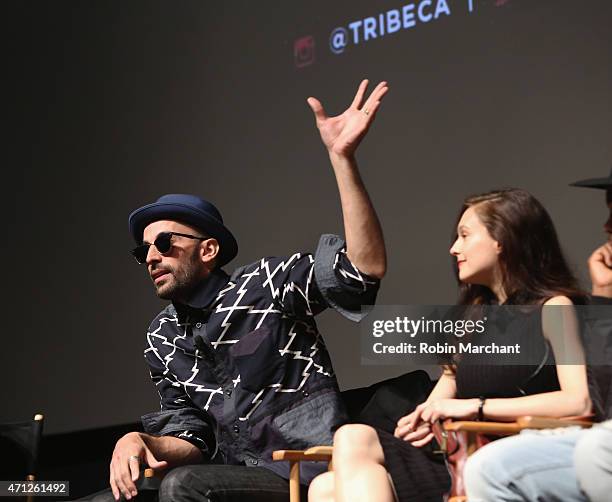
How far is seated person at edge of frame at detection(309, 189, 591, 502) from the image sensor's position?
84.2 inches

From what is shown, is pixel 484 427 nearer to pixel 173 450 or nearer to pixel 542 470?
pixel 542 470

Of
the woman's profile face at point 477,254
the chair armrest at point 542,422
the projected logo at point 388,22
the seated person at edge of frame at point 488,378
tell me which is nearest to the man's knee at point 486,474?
the chair armrest at point 542,422

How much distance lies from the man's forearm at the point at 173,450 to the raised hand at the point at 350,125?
36.8 inches

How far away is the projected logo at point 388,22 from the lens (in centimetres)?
346

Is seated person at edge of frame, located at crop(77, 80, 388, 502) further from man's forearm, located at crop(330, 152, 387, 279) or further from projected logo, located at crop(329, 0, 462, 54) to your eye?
projected logo, located at crop(329, 0, 462, 54)

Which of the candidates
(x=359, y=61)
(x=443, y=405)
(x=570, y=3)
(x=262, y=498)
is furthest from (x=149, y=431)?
(x=570, y=3)

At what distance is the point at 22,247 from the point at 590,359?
2.91 m

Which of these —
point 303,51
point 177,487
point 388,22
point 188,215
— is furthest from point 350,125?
point 303,51

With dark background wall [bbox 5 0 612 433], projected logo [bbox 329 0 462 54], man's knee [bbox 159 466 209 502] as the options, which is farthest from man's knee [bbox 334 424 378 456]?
projected logo [bbox 329 0 462 54]

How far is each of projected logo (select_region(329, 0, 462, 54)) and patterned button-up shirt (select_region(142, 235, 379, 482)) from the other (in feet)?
3.93

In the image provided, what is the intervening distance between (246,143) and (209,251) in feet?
3.71

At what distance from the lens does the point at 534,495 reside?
186 centimetres

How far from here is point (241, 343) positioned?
107 inches

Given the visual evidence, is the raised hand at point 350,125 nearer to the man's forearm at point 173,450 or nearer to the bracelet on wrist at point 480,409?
the bracelet on wrist at point 480,409
